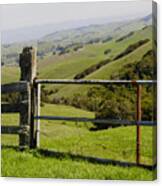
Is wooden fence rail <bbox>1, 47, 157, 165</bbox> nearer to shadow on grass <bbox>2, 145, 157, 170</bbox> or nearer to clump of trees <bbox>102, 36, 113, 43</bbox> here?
shadow on grass <bbox>2, 145, 157, 170</bbox>

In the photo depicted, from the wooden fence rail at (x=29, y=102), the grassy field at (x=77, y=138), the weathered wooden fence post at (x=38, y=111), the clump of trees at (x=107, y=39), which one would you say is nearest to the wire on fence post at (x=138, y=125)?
the grassy field at (x=77, y=138)

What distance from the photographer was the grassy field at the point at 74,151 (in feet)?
11.6

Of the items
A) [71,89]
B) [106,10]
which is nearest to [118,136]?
[71,89]

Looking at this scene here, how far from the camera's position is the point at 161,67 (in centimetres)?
345

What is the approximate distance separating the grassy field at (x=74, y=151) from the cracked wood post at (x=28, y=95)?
0.04m

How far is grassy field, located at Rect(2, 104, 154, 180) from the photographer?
139 inches

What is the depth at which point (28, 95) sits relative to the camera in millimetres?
3779

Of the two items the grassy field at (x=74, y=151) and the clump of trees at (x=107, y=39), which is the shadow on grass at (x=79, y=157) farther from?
the clump of trees at (x=107, y=39)

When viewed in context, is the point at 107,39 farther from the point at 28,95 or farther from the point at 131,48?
the point at 28,95

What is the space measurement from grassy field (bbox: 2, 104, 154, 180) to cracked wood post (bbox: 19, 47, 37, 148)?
4 centimetres

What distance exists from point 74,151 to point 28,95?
410mm

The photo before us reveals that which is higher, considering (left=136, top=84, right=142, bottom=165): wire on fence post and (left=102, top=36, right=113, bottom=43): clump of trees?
(left=102, top=36, right=113, bottom=43): clump of trees

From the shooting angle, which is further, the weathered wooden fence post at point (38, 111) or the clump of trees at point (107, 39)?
the weathered wooden fence post at point (38, 111)

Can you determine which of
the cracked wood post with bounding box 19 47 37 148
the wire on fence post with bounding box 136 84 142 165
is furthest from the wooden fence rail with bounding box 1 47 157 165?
the wire on fence post with bounding box 136 84 142 165
